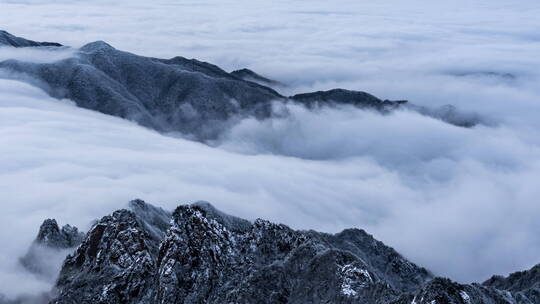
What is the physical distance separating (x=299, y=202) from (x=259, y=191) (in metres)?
16.3

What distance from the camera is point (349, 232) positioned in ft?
334

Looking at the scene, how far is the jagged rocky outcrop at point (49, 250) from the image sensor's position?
73312 millimetres

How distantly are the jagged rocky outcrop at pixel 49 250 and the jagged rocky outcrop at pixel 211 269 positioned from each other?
26.3 feet

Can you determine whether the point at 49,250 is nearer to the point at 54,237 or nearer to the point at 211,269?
the point at 54,237

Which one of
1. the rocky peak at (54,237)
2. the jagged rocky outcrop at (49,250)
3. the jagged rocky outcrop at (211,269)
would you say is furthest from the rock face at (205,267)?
the rocky peak at (54,237)

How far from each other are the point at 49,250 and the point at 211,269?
31.0 metres

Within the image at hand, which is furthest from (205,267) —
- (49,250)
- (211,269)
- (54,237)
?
(54,237)

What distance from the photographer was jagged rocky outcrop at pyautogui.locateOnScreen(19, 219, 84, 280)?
73.3 m

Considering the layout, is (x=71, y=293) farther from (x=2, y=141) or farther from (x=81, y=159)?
(x=2, y=141)

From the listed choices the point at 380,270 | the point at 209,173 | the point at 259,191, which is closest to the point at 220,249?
the point at 380,270

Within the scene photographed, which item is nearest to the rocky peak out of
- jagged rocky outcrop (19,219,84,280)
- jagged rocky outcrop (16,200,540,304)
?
jagged rocky outcrop (19,219,84,280)

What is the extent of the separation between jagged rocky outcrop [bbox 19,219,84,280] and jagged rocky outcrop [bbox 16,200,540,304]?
802cm

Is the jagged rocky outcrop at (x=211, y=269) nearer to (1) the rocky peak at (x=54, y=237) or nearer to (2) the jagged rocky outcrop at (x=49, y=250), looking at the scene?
(2) the jagged rocky outcrop at (x=49, y=250)

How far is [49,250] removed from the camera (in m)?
77.9
